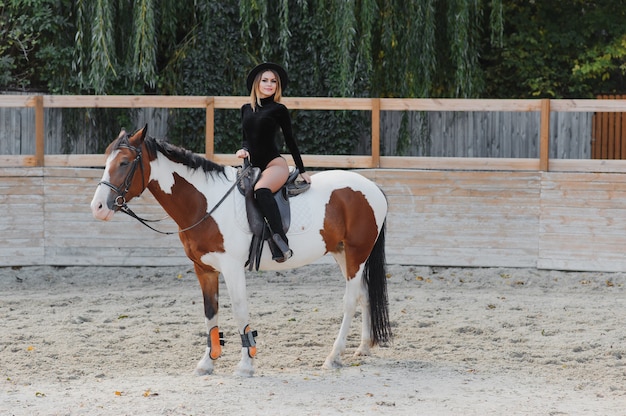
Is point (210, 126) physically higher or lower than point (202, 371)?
higher

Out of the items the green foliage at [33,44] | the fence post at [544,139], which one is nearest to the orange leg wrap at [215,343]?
the fence post at [544,139]

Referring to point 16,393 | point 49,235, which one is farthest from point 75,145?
point 16,393

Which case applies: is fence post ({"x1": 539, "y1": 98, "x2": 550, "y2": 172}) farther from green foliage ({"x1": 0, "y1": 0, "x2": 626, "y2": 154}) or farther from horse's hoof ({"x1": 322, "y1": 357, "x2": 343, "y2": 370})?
horse's hoof ({"x1": 322, "y1": 357, "x2": 343, "y2": 370})

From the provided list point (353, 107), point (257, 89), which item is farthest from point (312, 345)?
point (353, 107)

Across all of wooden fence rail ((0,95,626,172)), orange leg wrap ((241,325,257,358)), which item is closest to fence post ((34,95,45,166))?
wooden fence rail ((0,95,626,172))

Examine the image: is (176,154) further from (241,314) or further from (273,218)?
(241,314)

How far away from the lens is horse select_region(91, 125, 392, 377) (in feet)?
21.5

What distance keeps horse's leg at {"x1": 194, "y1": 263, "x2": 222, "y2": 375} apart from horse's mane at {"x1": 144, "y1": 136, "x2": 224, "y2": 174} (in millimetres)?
725

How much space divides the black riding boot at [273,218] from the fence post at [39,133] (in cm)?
532

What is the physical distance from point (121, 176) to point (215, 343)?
54.4 inches

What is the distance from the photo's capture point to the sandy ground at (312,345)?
6066 millimetres

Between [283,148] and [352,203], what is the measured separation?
7.04 meters

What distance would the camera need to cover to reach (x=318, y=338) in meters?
8.05

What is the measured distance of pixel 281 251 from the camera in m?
6.85
